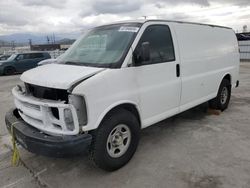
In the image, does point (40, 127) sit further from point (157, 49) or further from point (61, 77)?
point (157, 49)

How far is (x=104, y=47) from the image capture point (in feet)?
12.2

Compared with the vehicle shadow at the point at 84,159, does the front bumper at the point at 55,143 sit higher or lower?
higher

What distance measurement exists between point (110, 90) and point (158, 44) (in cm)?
130

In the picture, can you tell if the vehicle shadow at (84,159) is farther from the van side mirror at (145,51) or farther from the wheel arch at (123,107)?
the van side mirror at (145,51)

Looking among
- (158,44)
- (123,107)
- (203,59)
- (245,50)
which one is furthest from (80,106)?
(245,50)

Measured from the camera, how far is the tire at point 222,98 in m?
5.91

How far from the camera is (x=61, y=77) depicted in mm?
3102

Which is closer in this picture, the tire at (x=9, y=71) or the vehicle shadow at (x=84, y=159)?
the vehicle shadow at (x=84, y=159)

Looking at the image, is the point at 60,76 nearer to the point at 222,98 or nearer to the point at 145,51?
the point at 145,51

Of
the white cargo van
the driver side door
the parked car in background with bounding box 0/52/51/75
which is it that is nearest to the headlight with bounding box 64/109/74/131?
the white cargo van

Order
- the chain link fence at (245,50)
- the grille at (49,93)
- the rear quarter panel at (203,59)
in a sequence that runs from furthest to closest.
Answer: the chain link fence at (245,50) → the rear quarter panel at (203,59) → the grille at (49,93)

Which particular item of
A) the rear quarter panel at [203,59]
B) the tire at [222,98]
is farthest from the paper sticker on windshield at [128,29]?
the tire at [222,98]

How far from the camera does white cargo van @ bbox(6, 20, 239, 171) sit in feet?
9.66

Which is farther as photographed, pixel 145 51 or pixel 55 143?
pixel 145 51
